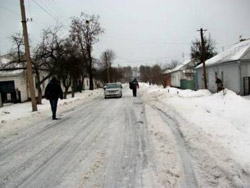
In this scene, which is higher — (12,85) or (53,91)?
(12,85)

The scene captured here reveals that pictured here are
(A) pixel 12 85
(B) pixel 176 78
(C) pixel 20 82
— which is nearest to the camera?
(A) pixel 12 85

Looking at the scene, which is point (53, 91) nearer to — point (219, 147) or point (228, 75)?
point (219, 147)

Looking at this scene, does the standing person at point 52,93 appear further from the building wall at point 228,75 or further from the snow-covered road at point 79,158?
the building wall at point 228,75

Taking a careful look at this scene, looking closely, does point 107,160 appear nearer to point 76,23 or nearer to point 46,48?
point 46,48

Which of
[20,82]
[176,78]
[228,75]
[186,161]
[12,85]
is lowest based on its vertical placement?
[186,161]

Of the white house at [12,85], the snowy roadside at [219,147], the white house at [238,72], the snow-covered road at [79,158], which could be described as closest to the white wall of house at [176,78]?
the white house at [238,72]

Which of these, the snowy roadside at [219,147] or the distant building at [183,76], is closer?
the snowy roadside at [219,147]

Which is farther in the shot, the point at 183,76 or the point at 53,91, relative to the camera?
the point at 183,76

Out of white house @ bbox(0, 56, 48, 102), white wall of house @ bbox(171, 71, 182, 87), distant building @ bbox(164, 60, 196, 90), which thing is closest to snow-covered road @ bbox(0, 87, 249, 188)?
white house @ bbox(0, 56, 48, 102)

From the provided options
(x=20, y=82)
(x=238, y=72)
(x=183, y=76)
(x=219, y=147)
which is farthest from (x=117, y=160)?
(x=183, y=76)

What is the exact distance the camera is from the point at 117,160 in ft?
20.0

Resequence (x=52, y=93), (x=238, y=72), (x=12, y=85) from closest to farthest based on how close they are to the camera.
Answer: (x=52, y=93), (x=238, y=72), (x=12, y=85)

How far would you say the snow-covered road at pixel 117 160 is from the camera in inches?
192

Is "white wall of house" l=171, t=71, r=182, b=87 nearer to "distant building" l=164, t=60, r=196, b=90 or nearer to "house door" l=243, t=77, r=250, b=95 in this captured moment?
"distant building" l=164, t=60, r=196, b=90
